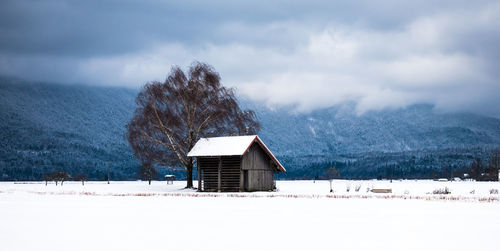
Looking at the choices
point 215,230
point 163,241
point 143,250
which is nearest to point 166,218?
point 215,230

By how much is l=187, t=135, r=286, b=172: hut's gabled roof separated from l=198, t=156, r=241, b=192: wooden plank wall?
0.89m

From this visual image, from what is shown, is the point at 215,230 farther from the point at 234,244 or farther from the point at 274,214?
the point at 274,214

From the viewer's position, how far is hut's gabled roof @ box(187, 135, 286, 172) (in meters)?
47.8

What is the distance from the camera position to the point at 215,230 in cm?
1658

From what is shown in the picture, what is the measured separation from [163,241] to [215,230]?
266 cm

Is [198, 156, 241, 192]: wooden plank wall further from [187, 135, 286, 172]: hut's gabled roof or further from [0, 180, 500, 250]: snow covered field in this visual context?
[0, 180, 500, 250]: snow covered field

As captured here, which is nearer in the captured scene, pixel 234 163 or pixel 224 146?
pixel 234 163

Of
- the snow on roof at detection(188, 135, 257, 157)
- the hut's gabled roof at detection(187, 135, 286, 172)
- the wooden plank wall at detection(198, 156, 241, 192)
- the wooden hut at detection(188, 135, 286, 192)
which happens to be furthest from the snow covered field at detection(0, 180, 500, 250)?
the wooden plank wall at detection(198, 156, 241, 192)

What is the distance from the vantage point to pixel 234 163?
161 ft

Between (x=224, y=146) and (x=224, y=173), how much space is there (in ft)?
8.37

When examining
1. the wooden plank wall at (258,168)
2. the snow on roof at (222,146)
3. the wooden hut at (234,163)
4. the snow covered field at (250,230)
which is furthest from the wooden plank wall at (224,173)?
the snow covered field at (250,230)

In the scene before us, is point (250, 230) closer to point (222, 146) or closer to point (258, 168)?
point (222, 146)

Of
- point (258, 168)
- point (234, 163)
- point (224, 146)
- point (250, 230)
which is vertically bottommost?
point (250, 230)

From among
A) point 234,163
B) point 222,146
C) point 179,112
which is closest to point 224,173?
point 234,163
